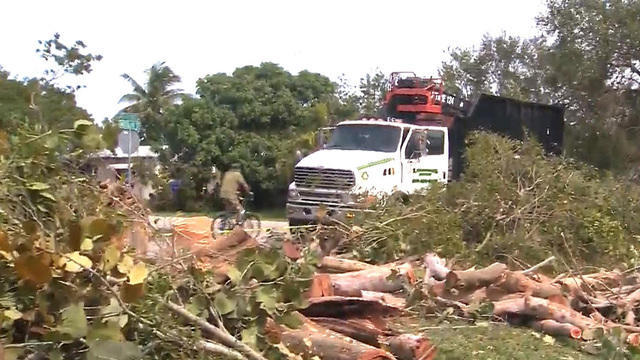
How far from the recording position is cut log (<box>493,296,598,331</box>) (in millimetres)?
6219

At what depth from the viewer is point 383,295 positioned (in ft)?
21.6

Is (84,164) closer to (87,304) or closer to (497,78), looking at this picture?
(87,304)

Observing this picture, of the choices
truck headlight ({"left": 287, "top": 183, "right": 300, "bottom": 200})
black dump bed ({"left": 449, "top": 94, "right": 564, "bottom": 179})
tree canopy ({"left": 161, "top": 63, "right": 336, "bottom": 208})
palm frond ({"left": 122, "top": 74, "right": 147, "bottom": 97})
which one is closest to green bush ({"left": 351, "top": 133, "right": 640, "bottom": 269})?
truck headlight ({"left": 287, "top": 183, "right": 300, "bottom": 200})

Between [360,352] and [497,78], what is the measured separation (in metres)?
33.9

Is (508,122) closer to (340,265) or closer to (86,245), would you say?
(340,265)

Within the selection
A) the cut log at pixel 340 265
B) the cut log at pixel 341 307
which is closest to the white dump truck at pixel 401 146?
the cut log at pixel 340 265

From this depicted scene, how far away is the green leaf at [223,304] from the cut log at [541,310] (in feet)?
8.81

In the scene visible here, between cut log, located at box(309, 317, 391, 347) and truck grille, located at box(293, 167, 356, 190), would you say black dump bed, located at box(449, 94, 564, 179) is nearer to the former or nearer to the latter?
truck grille, located at box(293, 167, 356, 190)

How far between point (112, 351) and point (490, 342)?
305 cm

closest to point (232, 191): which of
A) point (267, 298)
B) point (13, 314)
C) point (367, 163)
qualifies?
point (367, 163)

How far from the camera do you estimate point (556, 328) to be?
20.1ft

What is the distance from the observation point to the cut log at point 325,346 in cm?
479

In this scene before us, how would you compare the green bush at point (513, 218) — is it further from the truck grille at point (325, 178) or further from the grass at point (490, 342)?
the truck grille at point (325, 178)

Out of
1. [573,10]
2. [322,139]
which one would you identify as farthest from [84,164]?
[573,10]
